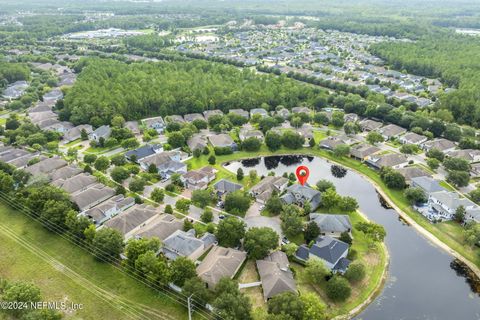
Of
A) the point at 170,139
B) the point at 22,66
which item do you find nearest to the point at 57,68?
the point at 22,66

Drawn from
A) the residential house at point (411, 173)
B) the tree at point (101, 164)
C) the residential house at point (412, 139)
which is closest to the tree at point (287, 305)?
the residential house at point (411, 173)

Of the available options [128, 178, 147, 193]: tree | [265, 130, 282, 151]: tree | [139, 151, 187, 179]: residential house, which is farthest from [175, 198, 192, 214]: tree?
[265, 130, 282, 151]: tree

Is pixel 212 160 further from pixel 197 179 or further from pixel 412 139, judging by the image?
pixel 412 139

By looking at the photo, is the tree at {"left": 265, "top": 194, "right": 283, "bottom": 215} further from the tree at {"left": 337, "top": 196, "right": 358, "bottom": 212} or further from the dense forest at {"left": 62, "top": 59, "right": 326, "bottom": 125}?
the dense forest at {"left": 62, "top": 59, "right": 326, "bottom": 125}

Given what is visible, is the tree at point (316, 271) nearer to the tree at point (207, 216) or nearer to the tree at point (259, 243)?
the tree at point (259, 243)

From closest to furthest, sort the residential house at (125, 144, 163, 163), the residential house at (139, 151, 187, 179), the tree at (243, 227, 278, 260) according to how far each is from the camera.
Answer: the tree at (243, 227, 278, 260), the residential house at (139, 151, 187, 179), the residential house at (125, 144, 163, 163)

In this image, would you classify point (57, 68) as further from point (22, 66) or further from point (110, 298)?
point (110, 298)
